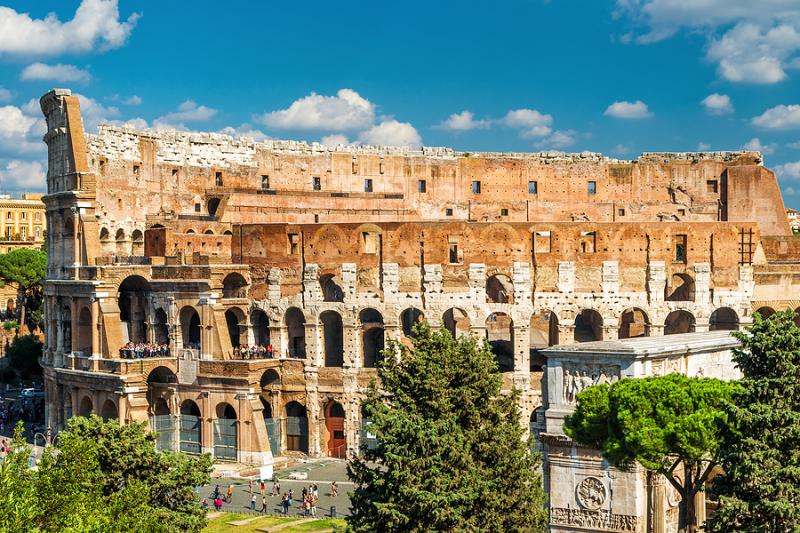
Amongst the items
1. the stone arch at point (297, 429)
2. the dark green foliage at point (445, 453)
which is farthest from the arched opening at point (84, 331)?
the dark green foliage at point (445, 453)

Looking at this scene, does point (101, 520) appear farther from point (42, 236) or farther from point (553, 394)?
point (42, 236)

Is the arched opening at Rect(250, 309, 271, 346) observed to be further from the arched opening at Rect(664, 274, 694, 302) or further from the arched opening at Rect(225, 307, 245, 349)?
the arched opening at Rect(664, 274, 694, 302)

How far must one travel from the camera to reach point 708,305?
48938mm

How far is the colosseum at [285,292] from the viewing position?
48781 millimetres

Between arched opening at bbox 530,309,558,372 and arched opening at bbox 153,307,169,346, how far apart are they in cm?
1722

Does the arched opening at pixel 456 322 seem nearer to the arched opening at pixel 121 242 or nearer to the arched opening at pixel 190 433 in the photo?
the arched opening at pixel 190 433

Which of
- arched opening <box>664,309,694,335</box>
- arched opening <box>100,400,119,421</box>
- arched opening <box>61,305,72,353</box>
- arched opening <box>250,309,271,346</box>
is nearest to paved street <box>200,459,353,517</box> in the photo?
arched opening <box>250,309,271,346</box>

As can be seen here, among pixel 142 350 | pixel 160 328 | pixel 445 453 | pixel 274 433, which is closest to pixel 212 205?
pixel 160 328

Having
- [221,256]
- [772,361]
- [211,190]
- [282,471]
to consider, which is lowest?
[282,471]

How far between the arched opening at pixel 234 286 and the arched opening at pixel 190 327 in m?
1.86

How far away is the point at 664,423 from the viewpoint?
26047 millimetres

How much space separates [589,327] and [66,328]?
25.6 meters

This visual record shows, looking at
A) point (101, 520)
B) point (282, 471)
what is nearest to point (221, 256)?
point (282, 471)

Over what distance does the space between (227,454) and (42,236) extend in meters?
55.2
